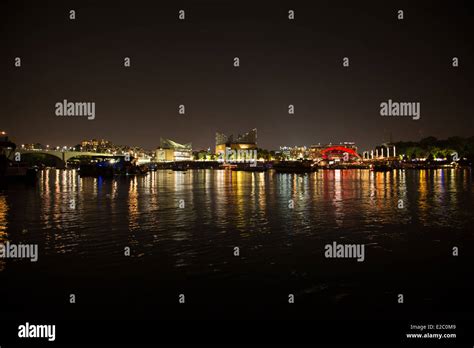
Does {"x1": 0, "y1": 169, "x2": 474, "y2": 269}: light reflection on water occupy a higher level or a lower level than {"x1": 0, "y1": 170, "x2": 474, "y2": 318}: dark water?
higher

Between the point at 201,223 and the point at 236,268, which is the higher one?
the point at 201,223

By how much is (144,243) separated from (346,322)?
901 cm

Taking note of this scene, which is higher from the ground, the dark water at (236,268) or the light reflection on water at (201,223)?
the light reflection on water at (201,223)

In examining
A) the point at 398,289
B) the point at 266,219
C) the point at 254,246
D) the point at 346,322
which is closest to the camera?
the point at 346,322

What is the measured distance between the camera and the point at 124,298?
9.92 m

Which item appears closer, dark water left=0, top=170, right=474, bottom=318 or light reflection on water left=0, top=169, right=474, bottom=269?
dark water left=0, top=170, right=474, bottom=318

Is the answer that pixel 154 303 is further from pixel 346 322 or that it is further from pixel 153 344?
pixel 346 322

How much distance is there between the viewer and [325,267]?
12391 mm

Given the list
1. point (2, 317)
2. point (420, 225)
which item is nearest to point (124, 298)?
point (2, 317)

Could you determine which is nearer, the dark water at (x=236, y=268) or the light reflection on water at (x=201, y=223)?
the dark water at (x=236, y=268)

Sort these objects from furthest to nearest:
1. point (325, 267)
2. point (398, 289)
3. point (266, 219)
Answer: point (266, 219), point (325, 267), point (398, 289)

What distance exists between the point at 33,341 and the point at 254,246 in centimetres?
839

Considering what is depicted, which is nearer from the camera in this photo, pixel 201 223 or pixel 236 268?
pixel 236 268

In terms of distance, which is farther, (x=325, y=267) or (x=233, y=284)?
(x=325, y=267)
